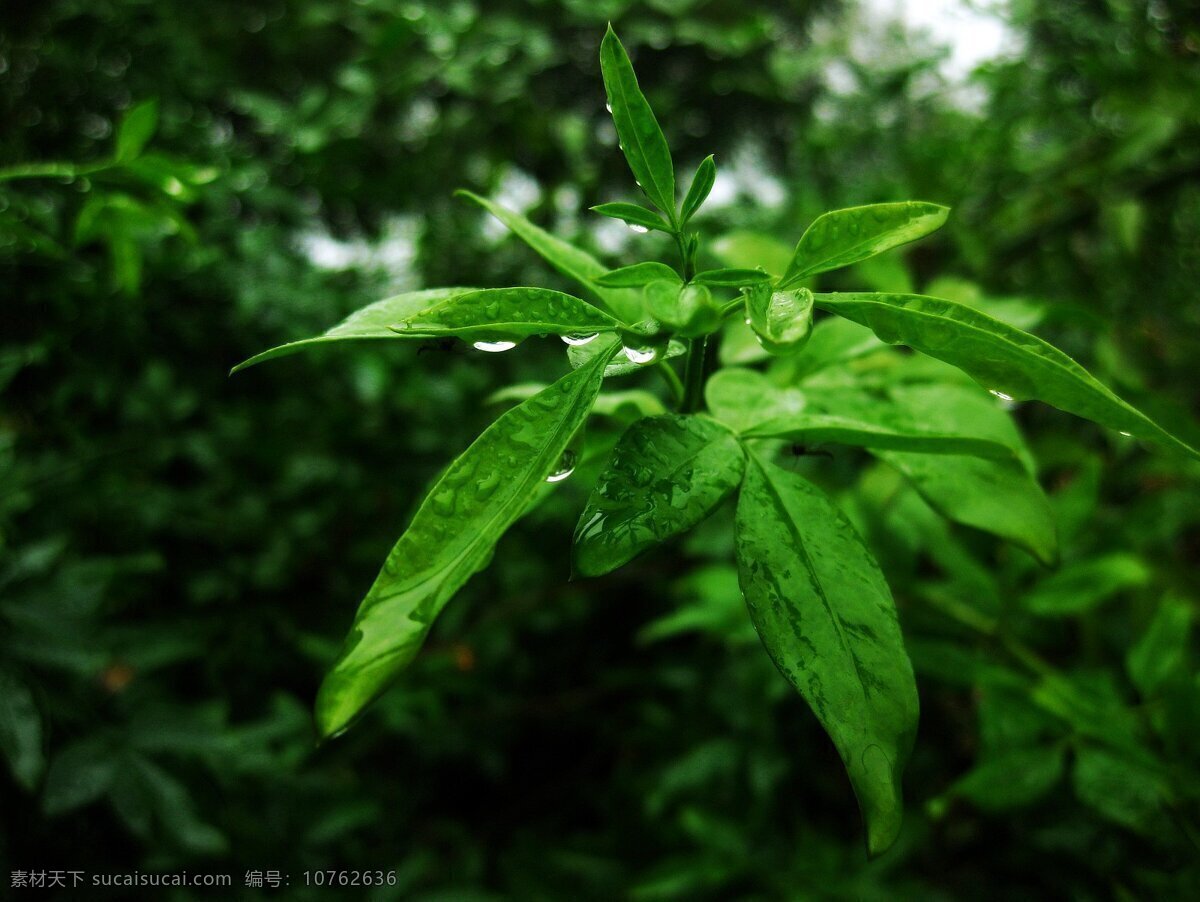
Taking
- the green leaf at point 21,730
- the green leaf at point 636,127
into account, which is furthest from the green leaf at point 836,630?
the green leaf at point 21,730

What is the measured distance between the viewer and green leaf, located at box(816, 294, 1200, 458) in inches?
15.4

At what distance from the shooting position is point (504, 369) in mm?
1626

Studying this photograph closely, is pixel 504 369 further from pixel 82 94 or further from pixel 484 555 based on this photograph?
pixel 484 555

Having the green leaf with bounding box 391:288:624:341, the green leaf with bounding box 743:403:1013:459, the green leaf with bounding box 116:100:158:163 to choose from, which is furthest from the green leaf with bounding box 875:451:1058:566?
the green leaf with bounding box 116:100:158:163

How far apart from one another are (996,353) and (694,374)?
0.20 meters

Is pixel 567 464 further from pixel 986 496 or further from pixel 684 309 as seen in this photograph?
pixel 986 496

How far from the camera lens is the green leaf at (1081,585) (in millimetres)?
942

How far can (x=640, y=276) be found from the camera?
0.48 m

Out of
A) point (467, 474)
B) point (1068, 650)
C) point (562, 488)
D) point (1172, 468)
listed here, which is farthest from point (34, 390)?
point (1172, 468)

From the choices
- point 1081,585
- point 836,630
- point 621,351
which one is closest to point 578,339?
point 621,351

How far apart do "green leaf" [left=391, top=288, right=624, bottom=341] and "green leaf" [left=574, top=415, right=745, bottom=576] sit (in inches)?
3.0

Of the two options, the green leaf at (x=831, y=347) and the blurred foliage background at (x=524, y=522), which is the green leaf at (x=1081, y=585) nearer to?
the blurred foliage background at (x=524, y=522)

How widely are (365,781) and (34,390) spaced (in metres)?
0.98

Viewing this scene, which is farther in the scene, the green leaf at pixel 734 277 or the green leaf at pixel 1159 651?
the green leaf at pixel 1159 651
